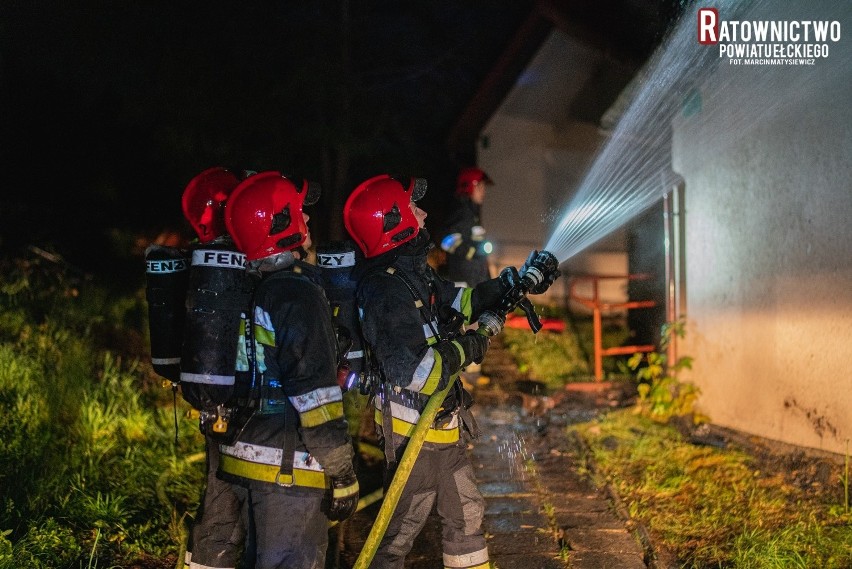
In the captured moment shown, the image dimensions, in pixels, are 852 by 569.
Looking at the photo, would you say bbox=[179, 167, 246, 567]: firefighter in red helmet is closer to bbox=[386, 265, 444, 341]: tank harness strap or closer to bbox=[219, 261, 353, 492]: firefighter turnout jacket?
bbox=[219, 261, 353, 492]: firefighter turnout jacket

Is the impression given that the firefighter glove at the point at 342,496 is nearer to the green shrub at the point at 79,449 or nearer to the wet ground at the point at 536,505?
the wet ground at the point at 536,505

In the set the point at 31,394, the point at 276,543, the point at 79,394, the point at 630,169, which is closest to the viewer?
the point at 276,543

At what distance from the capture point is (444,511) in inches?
138

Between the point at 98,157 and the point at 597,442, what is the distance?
11.6 m

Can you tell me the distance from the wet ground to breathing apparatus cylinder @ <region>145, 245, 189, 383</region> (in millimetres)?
1626

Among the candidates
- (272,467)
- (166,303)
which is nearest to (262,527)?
(272,467)

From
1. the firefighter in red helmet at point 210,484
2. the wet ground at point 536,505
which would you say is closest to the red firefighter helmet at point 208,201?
the firefighter in red helmet at point 210,484

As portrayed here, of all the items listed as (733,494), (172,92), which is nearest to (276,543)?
(733,494)

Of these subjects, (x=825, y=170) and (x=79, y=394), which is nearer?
(x=825, y=170)

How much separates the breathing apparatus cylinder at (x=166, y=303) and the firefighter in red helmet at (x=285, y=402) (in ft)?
2.08

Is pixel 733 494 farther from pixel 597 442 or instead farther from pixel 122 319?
pixel 122 319

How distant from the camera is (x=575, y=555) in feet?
13.3

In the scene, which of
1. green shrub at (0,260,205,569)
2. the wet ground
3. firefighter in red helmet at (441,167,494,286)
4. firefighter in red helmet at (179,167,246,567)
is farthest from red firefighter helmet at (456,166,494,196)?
firefighter in red helmet at (179,167,246,567)

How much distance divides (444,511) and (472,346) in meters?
0.86
